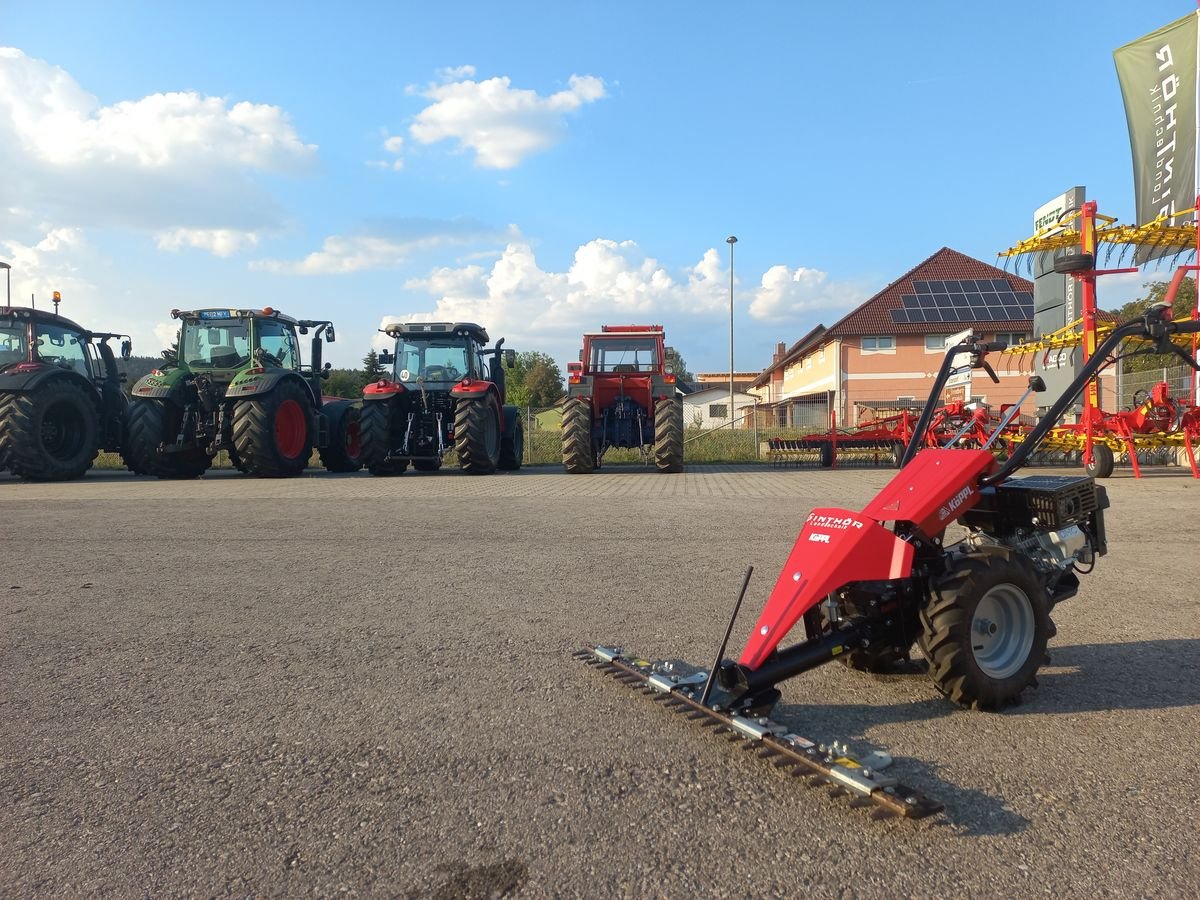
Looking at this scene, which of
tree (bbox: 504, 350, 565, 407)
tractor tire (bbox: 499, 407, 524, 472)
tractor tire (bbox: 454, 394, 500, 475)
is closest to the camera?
tractor tire (bbox: 454, 394, 500, 475)

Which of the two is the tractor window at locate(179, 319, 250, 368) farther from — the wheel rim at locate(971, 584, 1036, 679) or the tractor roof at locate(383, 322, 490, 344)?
the wheel rim at locate(971, 584, 1036, 679)

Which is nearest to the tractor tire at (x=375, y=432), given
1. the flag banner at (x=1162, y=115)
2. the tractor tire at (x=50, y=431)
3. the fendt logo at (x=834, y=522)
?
the tractor tire at (x=50, y=431)

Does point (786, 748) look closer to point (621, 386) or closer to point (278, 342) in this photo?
point (621, 386)

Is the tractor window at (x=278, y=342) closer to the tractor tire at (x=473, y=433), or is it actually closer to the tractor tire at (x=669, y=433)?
the tractor tire at (x=473, y=433)

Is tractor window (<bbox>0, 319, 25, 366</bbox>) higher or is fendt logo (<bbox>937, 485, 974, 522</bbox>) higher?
tractor window (<bbox>0, 319, 25, 366</bbox>)

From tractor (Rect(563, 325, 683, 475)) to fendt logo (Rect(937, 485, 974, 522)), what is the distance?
13.2 m

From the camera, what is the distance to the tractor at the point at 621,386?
55.3 ft

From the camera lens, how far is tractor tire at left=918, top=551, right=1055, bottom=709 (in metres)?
3.14

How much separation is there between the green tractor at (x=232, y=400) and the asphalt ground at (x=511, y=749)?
337 inches

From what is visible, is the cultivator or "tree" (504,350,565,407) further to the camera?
"tree" (504,350,565,407)

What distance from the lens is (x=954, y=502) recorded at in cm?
335

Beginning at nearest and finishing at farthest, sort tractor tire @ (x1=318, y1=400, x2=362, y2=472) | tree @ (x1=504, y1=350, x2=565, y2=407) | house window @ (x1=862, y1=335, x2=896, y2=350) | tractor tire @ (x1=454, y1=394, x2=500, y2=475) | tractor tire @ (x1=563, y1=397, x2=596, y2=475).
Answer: tractor tire @ (x1=454, y1=394, x2=500, y2=475) < tractor tire @ (x1=563, y1=397, x2=596, y2=475) < tractor tire @ (x1=318, y1=400, x2=362, y2=472) < house window @ (x1=862, y1=335, x2=896, y2=350) < tree @ (x1=504, y1=350, x2=565, y2=407)

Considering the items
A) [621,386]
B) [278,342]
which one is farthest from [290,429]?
[621,386]

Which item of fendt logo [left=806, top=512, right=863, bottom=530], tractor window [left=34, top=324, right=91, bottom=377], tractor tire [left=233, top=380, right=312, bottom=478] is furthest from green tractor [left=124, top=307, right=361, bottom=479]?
fendt logo [left=806, top=512, right=863, bottom=530]
